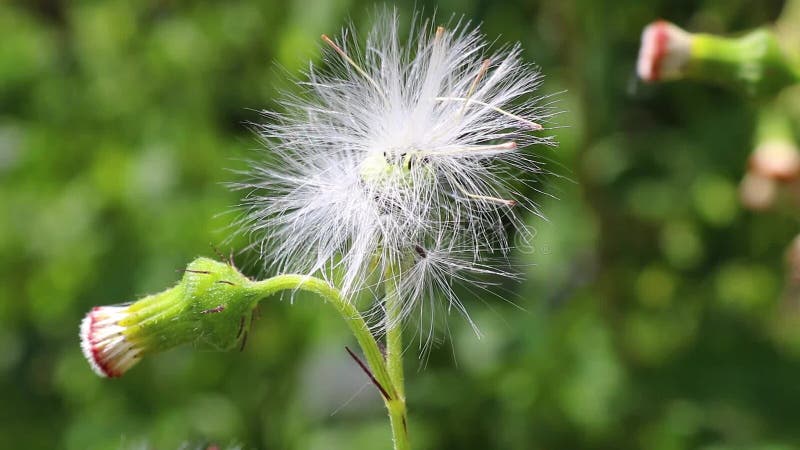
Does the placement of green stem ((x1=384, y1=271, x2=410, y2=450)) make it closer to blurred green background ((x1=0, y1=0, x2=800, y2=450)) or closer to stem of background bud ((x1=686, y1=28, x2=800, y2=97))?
stem of background bud ((x1=686, y1=28, x2=800, y2=97))

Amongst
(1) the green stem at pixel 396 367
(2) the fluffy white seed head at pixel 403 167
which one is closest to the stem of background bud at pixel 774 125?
(2) the fluffy white seed head at pixel 403 167

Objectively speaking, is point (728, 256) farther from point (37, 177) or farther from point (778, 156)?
point (37, 177)

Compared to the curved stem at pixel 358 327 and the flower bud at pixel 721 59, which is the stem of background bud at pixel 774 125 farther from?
the curved stem at pixel 358 327

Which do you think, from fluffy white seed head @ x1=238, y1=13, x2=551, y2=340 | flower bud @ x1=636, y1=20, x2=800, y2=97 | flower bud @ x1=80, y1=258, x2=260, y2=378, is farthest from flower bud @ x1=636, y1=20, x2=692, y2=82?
flower bud @ x1=80, y1=258, x2=260, y2=378

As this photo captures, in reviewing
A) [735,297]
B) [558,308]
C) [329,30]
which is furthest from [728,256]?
[329,30]

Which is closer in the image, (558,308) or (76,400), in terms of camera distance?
(558,308)

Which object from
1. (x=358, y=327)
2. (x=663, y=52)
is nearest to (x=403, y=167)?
(x=358, y=327)

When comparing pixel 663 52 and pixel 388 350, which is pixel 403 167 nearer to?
pixel 388 350
